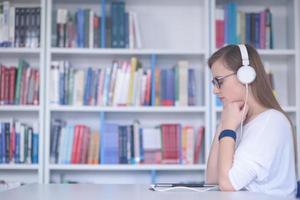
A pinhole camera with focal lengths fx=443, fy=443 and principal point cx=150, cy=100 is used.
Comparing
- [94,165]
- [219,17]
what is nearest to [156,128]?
[94,165]

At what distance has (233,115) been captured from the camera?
1648mm

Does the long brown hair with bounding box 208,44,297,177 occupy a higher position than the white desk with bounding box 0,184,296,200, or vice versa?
the long brown hair with bounding box 208,44,297,177

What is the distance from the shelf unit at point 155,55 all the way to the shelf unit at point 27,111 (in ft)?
0.18

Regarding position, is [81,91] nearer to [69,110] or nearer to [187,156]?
[69,110]

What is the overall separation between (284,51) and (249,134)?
1.83m

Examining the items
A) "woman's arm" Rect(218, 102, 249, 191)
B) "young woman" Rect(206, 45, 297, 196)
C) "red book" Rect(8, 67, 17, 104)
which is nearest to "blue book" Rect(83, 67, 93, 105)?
"red book" Rect(8, 67, 17, 104)

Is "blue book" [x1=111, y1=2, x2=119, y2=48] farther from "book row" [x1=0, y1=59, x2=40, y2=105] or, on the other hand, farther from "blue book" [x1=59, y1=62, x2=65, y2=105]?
"book row" [x1=0, y1=59, x2=40, y2=105]

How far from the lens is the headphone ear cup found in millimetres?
1631

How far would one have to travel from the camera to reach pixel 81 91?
3166mm

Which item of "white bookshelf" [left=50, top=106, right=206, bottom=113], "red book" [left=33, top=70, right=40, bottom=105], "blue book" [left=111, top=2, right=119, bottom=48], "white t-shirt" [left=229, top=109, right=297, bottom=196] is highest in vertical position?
"blue book" [left=111, top=2, right=119, bottom=48]

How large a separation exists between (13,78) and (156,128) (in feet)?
3.59

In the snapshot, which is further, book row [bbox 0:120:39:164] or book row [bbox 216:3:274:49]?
book row [bbox 216:3:274:49]

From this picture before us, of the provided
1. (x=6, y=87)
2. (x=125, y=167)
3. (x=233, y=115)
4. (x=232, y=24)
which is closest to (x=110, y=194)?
(x=233, y=115)

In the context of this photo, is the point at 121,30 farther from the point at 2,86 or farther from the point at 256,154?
the point at 256,154
